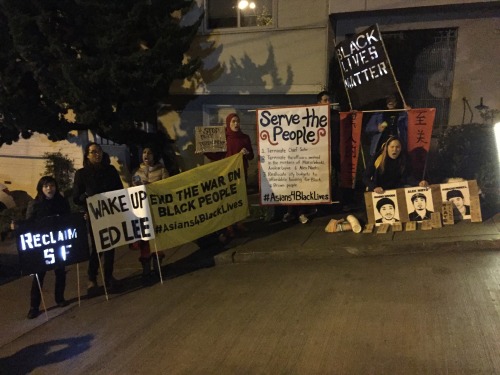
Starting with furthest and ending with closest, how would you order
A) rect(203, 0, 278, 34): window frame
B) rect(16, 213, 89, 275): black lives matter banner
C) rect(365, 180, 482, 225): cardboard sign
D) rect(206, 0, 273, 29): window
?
1. rect(206, 0, 273, 29): window
2. rect(203, 0, 278, 34): window frame
3. rect(365, 180, 482, 225): cardboard sign
4. rect(16, 213, 89, 275): black lives matter banner

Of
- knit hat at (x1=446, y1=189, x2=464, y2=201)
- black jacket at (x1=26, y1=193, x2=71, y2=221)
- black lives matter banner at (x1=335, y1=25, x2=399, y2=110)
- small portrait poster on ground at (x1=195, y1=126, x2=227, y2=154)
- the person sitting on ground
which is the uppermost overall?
black lives matter banner at (x1=335, y1=25, x2=399, y2=110)

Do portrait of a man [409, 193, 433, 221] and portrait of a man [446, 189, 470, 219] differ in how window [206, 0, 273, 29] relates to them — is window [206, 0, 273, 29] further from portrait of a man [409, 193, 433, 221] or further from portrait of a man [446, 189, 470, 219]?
portrait of a man [446, 189, 470, 219]

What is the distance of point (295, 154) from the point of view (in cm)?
→ 764

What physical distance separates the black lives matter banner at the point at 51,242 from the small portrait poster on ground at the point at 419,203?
170 inches

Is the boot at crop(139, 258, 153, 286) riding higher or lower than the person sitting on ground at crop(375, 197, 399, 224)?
lower

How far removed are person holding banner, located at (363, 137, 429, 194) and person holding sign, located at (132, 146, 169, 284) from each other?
2.98m

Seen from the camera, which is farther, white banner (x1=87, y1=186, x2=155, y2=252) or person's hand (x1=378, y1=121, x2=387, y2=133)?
person's hand (x1=378, y1=121, x2=387, y2=133)

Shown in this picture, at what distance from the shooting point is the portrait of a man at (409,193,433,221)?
6828 mm

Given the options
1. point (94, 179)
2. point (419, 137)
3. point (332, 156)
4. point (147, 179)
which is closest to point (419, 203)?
point (419, 137)

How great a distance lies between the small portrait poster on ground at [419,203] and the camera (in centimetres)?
681

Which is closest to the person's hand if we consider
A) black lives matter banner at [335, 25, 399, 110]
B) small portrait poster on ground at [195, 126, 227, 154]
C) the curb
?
black lives matter banner at [335, 25, 399, 110]

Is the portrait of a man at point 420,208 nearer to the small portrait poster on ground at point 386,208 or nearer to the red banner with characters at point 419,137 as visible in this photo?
the small portrait poster on ground at point 386,208

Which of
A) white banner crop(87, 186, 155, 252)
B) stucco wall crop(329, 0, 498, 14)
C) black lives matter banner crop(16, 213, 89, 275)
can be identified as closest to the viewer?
black lives matter banner crop(16, 213, 89, 275)

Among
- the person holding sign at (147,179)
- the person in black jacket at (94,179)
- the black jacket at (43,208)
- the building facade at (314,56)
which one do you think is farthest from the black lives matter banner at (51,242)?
the building facade at (314,56)
